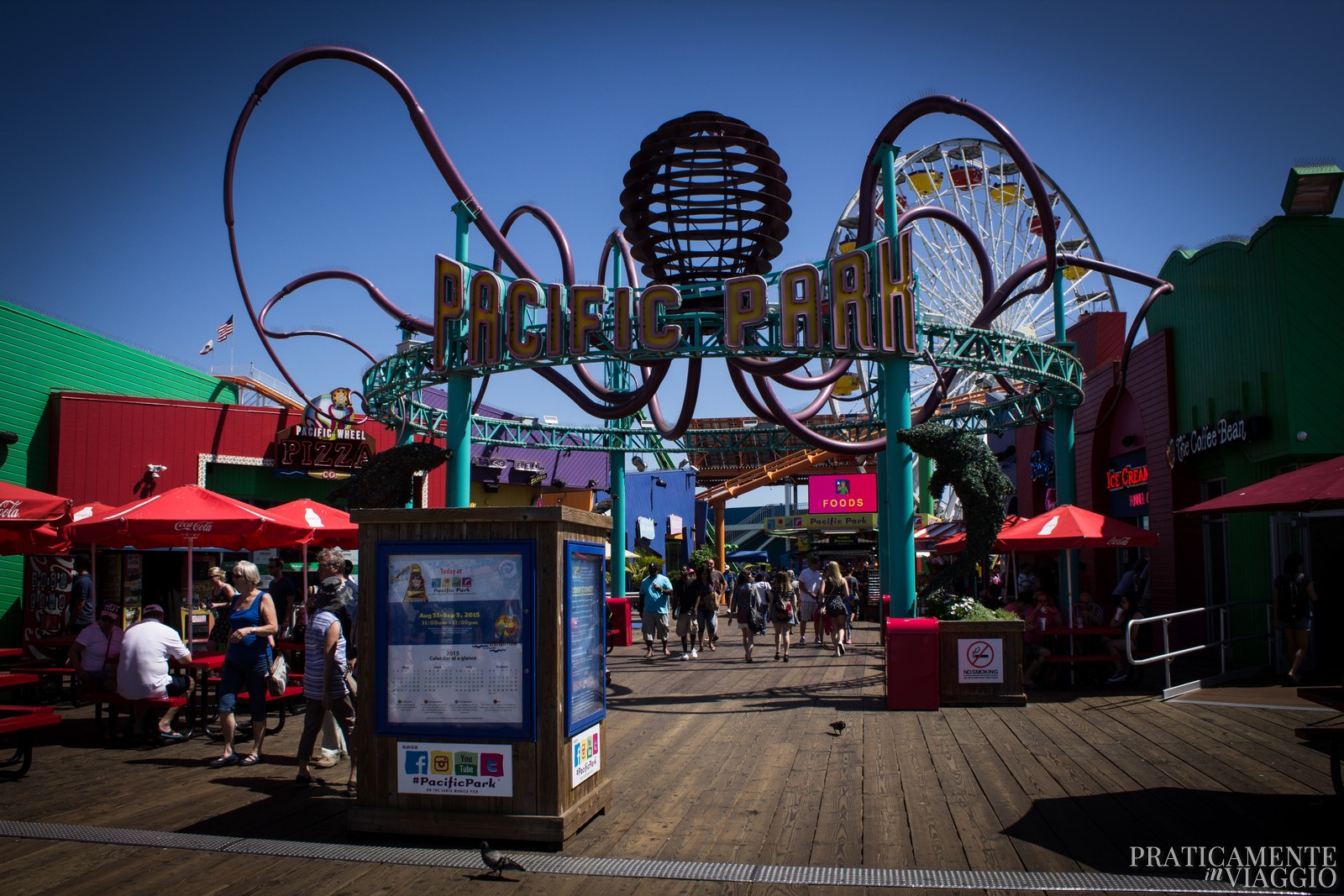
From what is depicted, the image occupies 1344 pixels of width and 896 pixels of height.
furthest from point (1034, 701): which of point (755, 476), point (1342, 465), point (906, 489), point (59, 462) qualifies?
point (755, 476)

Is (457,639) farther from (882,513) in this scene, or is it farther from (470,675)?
(882,513)


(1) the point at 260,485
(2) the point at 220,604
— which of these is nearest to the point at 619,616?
(1) the point at 260,485

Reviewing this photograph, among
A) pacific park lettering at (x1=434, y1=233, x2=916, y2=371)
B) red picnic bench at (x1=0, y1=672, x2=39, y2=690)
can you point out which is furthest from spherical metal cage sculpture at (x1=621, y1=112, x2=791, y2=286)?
red picnic bench at (x1=0, y1=672, x2=39, y2=690)

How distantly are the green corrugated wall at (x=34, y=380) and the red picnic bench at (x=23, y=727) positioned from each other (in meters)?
12.8

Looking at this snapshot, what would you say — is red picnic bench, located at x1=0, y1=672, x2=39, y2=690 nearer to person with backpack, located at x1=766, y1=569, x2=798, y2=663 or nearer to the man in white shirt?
person with backpack, located at x1=766, y1=569, x2=798, y2=663

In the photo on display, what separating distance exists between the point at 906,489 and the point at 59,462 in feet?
56.7

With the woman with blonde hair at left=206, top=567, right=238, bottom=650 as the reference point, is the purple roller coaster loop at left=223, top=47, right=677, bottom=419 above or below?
above

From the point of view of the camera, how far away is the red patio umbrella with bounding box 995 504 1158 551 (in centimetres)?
1485

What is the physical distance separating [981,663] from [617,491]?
1350cm

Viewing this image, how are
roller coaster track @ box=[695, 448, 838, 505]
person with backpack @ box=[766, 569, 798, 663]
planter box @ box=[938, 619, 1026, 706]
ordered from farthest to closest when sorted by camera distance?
1. roller coaster track @ box=[695, 448, 838, 505]
2. person with backpack @ box=[766, 569, 798, 663]
3. planter box @ box=[938, 619, 1026, 706]

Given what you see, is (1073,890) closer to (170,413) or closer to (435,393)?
(170,413)

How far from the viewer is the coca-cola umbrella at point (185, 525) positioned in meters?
12.0

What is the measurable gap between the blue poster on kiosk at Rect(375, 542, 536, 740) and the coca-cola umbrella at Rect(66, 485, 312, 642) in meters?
6.60

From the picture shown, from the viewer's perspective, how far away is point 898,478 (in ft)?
50.7
